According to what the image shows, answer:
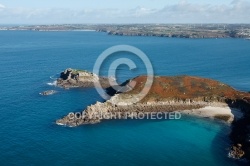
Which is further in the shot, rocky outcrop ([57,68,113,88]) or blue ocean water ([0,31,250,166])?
rocky outcrop ([57,68,113,88])

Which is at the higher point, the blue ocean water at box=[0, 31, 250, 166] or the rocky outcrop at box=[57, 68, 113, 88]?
the rocky outcrop at box=[57, 68, 113, 88]

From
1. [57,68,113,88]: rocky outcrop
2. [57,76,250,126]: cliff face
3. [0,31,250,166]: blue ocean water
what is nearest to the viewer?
[0,31,250,166]: blue ocean water

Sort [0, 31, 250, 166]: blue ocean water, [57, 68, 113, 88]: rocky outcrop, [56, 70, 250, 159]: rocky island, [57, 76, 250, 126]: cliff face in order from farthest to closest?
[57, 68, 113, 88]: rocky outcrop, [57, 76, 250, 126]: cliff face, [56, 70, 250, 159]: rocky island, [0, 31, 250, 166]: blue ocean water

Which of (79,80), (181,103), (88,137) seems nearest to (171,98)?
(181,103)

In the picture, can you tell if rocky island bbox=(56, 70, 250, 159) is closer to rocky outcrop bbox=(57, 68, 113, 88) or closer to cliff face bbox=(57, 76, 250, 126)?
cliff face bbox=(57, 76, 250, 126)

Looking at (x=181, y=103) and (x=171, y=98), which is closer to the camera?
(x=181, y=103)

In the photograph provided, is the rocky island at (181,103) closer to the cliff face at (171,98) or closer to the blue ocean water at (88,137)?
the cliff face at (171,98)

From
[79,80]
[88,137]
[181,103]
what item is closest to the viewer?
[88,137]

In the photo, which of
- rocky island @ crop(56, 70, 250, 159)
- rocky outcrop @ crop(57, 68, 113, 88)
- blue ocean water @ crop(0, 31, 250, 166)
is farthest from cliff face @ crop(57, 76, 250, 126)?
rocky outcrop @ crop(57, 68, 113, 88)

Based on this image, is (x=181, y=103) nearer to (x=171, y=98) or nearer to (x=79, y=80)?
(x=171, y=98)

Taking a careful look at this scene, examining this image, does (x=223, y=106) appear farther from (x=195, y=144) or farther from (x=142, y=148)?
(x=142, y=148)
